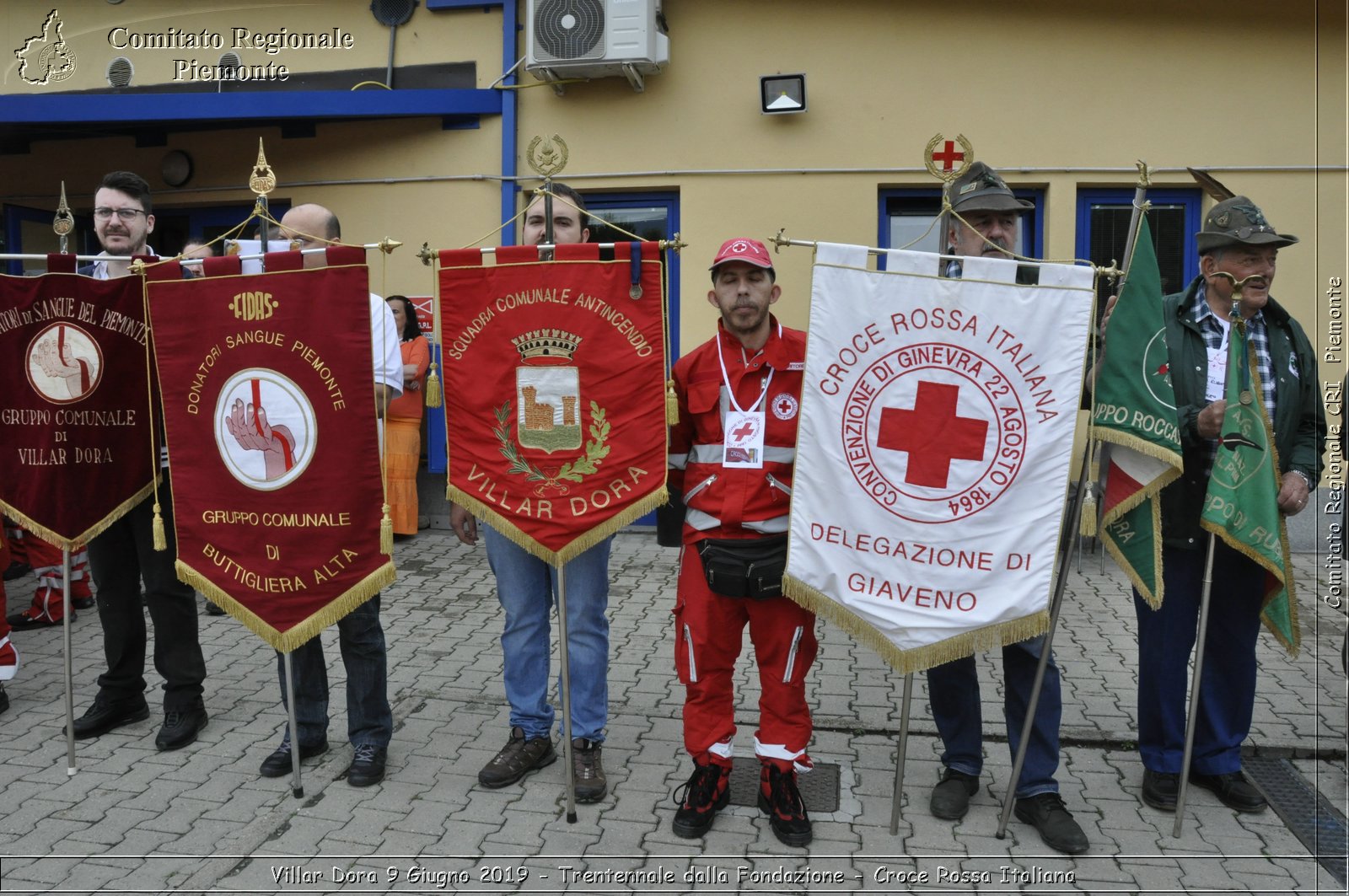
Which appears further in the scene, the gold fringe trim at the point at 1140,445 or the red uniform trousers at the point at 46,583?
the red uniform trousers at the point at 46,583

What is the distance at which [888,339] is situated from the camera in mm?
3322

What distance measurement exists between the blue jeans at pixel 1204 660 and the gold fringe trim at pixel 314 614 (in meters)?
2.78

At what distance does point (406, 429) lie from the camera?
760 centimetres

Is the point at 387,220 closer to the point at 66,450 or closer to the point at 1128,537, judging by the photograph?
the point at 66,450

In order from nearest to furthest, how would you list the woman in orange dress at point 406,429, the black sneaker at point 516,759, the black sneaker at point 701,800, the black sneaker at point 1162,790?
the black sneaker at point 701,800 < the black sneaker at point 1162,790 < the black sneaker at point 516,759 < the woman in orange dress at point 406,429

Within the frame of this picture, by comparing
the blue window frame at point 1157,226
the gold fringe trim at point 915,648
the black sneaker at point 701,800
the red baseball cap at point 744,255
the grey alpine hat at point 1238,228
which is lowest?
the black sneaker at point 701,800

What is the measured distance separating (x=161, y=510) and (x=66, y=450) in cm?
42

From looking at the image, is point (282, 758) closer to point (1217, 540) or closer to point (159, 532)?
point (159, 532)

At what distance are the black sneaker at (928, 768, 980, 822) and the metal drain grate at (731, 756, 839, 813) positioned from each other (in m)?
0.35

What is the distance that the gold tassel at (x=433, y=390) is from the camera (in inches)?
141

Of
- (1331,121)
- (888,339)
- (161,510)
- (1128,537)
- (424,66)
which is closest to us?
(888,339)

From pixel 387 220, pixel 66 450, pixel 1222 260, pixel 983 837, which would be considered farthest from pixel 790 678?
pixel 387 220

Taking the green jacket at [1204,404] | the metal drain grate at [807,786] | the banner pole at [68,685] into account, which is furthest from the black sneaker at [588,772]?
the green jacket at [1204,404]

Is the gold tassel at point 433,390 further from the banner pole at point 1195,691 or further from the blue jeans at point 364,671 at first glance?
the banner pole at point 1195,691
